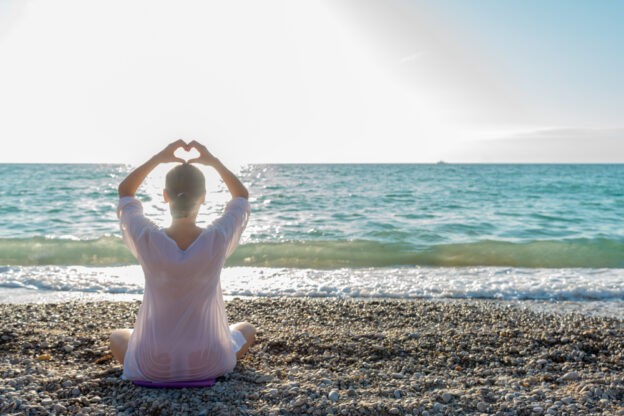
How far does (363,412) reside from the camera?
108 inches

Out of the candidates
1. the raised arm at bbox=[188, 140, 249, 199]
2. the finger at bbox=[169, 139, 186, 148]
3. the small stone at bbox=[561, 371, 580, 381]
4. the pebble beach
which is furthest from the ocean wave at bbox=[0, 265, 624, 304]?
the finger at bbox=[169, 139, 186, 148]

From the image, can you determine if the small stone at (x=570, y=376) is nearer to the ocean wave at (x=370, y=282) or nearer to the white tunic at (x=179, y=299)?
the white tunic at (x=179, y=299)

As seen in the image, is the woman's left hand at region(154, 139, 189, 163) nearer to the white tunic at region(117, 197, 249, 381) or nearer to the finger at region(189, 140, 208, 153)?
the finger at region(189, 140, 208, 153)

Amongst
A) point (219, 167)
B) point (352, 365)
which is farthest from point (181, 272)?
point (352, 365)

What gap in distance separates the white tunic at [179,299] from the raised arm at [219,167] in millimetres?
64

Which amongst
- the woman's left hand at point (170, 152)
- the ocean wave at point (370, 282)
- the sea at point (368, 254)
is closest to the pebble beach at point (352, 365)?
the ocean wave at point (370, 282)

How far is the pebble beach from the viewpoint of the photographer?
2.82m

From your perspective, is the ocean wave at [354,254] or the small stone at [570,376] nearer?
the small stone at [570,376]

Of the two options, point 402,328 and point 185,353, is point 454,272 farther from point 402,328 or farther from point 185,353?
point 185,353

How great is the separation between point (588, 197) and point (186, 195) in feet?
80.7

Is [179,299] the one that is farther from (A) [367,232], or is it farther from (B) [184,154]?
(A) [367,232]

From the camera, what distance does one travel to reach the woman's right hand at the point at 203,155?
2855 mm

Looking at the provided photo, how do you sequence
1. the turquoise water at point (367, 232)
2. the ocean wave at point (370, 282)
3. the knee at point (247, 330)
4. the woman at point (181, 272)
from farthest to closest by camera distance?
the turquoise water at point (367, 232) < the ocean wave at point (370, 282) < the knee at point (247, 330) < the woman at point (181, 272)

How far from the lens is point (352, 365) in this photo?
3617mm
